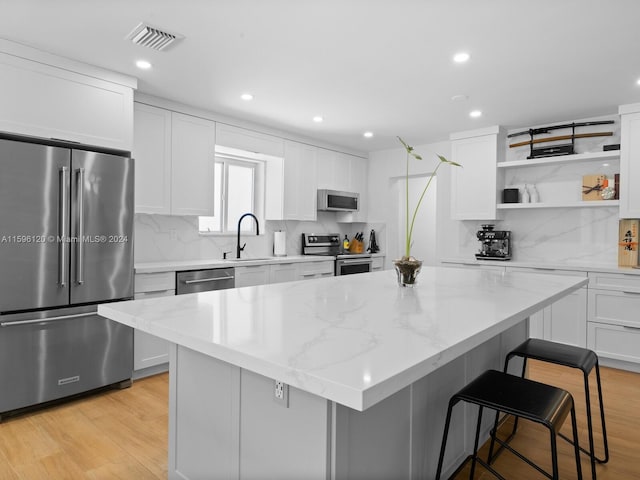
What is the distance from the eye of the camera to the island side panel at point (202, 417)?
1.44 metres

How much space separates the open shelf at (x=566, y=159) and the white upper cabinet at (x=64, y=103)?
3.97 m

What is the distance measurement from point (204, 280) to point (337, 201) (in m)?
2.44

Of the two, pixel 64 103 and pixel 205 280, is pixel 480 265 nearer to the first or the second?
pixel 205 280

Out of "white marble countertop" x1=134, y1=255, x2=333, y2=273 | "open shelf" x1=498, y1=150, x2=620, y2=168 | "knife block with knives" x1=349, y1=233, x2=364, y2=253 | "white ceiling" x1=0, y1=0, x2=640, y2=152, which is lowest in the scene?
"white marble countertop" x1=134, y1=255, x2=333, y2=273

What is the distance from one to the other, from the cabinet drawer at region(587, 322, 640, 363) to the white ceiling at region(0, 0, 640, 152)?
2.13 metres

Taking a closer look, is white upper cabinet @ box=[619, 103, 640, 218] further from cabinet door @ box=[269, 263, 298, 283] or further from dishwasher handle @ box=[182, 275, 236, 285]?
dishwasher handle @ box=[182, 275, 236, 285]

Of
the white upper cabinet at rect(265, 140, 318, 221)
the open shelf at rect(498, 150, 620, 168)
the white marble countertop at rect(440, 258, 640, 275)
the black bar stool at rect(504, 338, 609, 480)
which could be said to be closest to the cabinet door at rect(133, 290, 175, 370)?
the white upper cabinet at rect(265, 140, 318, 221)

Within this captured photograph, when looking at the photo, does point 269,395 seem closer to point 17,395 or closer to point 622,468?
point 622,468

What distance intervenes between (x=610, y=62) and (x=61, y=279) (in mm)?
4187

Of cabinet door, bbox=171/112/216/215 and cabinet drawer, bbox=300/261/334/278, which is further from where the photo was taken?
cabinet drawer, bbox=300/261/334/278

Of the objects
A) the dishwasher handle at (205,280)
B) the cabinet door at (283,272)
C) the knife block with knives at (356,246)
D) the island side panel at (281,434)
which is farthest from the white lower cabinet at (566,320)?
the island side panel at (281,434)

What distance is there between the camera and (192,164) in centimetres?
402

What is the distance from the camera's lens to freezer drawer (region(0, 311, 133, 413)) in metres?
2.62

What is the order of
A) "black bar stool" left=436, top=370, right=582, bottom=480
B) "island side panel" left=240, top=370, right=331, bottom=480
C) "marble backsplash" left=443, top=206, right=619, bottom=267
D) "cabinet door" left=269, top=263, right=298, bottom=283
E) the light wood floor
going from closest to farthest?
"island side panel" left=240, top=370, right=331, bottom=480, "black bar stool" left=436, top=370, right=582, bottom=480, the light wood floor, "marble backsplash" left=443, top=206, right=619, bottom=267, "cabinet door" left=269, top=263, right=298, bottom=283
